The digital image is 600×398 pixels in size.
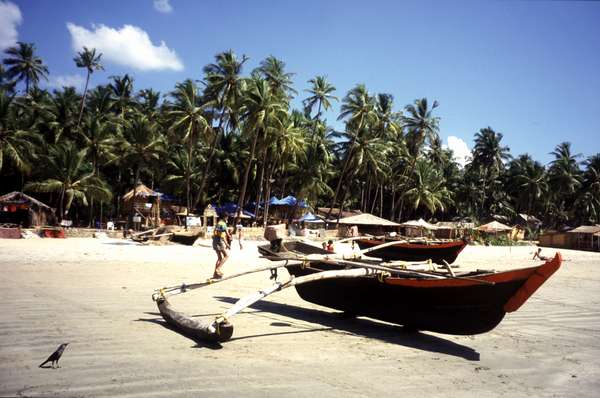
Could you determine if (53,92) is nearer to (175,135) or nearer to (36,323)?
(175,135)

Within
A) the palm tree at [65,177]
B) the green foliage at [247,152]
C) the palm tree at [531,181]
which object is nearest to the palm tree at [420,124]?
the green foliage at [247,152]

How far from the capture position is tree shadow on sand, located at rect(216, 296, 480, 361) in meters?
5.95

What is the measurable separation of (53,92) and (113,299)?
1517 inches

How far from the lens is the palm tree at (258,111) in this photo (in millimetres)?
31344

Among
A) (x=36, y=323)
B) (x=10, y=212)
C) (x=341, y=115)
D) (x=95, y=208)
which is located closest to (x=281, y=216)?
(x=341, y=115)

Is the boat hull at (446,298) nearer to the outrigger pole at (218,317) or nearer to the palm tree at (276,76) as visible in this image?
the outrigger pole at (218,317)

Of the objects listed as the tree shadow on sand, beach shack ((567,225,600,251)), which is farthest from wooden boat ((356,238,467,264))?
beach shack ((567,225,600,251))

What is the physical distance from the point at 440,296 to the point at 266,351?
8.21 ft

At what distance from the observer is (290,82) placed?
37.2 m

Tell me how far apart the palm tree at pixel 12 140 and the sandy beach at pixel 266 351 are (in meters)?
23.7

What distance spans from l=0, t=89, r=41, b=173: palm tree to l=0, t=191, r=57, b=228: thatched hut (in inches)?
110

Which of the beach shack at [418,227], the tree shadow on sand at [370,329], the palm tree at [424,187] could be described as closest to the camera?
the tree shadow on sand at [370,329]

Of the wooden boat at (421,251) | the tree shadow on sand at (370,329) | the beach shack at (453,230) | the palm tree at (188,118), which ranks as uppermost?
the palm tree at (188,118)

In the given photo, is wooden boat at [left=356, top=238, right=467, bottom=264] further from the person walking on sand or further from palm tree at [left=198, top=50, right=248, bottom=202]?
palm tree at [left=198, top=50, right=248, bottom=202]
